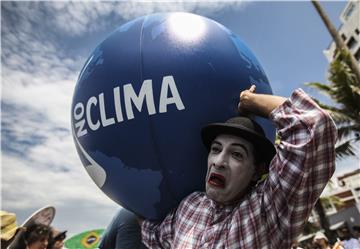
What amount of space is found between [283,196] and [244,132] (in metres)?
0.35

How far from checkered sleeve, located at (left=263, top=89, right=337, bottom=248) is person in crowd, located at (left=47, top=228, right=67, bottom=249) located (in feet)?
10.3

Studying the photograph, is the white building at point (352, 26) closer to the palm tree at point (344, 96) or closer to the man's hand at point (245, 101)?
the palm tree at point (344, 96)

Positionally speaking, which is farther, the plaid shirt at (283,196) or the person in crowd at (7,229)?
the person in crowd at (7,229)

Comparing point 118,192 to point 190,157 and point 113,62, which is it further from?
point 113,62

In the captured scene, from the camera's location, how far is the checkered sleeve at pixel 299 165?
134 cm

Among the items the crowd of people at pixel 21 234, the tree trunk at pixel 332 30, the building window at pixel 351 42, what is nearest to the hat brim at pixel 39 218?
the crowd of people at pixel 21 234

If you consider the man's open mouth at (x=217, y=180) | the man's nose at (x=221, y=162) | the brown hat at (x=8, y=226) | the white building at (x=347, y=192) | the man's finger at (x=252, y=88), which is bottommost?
the white building at (x=347, y=192)

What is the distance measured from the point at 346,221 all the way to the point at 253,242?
81.2 feet

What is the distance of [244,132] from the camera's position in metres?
1.58

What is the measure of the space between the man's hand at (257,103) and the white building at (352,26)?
110 ft

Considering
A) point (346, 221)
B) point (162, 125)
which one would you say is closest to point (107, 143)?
point (162, 125)

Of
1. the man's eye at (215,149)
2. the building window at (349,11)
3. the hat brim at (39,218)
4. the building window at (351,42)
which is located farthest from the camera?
the building window at (349,11)

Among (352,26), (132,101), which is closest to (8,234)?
(132,101)

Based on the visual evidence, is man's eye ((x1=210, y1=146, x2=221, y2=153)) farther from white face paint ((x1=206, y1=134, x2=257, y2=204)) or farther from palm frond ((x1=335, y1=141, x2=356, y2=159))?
palm frond ((x1=335, y1=141, x2=356, y2=159))
